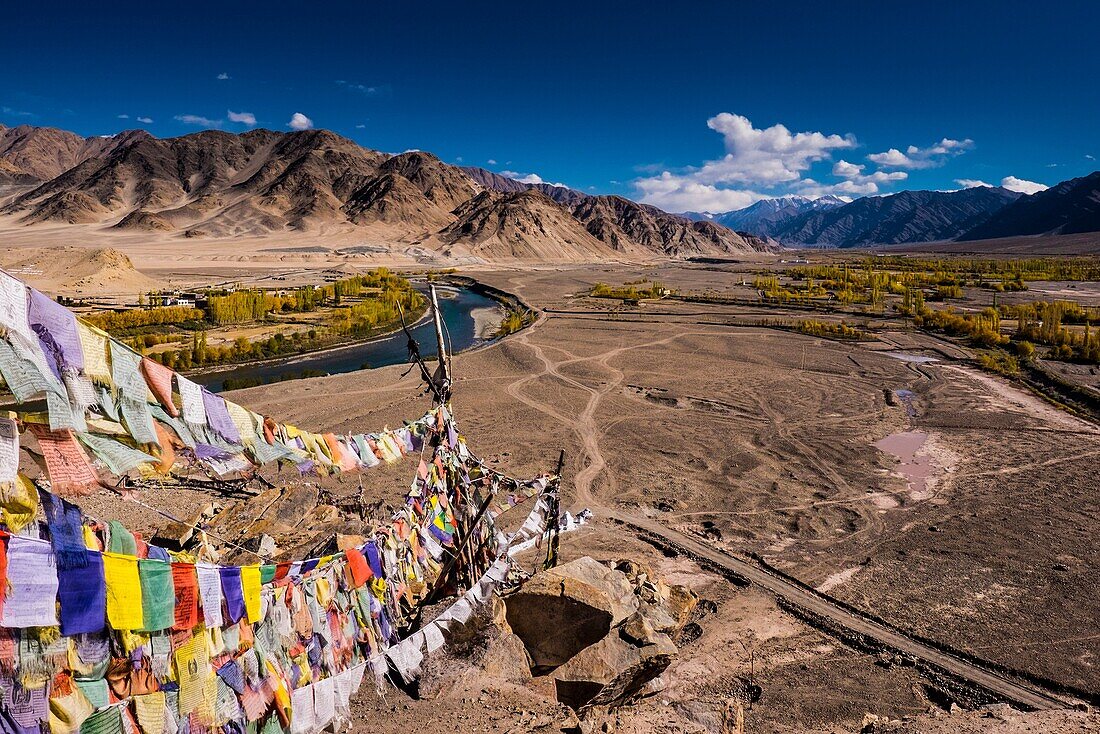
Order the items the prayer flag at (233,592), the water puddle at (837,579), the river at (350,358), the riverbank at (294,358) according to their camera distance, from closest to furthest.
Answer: the prayer flag at (233,592) < the water puddle at (837,579) < the river at (350,358) < the riverbank at (294,358)

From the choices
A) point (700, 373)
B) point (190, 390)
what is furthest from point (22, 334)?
point (700, 373)

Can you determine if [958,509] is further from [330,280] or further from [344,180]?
[344,180]

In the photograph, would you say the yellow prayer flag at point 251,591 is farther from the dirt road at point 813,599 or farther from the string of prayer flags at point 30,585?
the dirt road at point 813,599

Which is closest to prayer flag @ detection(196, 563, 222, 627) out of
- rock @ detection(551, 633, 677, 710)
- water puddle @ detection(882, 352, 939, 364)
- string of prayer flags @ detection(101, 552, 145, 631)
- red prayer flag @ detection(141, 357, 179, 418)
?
string of prayer flags @ detection(101, 552, 145, 631)

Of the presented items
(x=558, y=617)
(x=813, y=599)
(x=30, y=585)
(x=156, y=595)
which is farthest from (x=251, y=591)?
(x=813, y=599)

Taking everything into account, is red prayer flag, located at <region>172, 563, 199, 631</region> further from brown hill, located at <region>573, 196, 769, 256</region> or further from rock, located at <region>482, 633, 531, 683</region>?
brown hill, located at <region>573, 196, 769, 256</region>

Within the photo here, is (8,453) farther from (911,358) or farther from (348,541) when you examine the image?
(911,358)

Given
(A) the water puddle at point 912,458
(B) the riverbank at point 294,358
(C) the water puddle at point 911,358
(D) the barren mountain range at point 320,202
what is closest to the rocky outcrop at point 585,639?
(A) the water puddle at point 912,458
